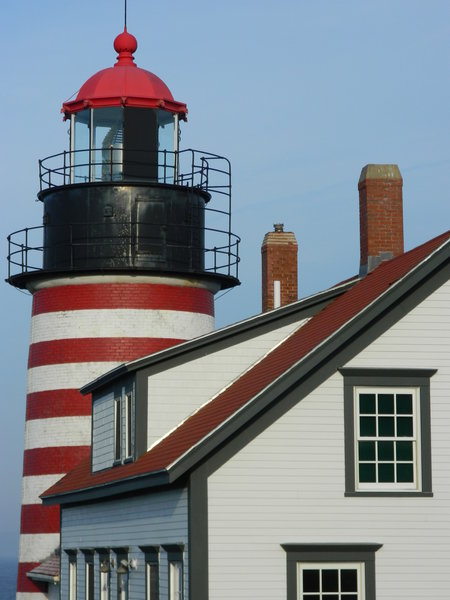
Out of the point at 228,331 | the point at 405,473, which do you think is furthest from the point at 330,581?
the point at 228,331

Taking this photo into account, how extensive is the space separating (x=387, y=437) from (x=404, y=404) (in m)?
0.55

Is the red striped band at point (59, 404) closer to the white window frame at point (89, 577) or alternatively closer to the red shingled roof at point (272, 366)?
the white window frame at point (89, 577)

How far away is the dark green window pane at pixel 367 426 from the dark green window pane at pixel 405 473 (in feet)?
2.06

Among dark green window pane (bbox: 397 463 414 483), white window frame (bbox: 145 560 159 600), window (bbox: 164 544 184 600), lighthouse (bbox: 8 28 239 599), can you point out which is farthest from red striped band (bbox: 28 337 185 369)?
dark green window pane (bbox: 397 463 414 483)

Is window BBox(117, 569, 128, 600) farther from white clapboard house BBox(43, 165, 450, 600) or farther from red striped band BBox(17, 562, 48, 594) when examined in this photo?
red striped band BBox(17, 562, 48, 594)

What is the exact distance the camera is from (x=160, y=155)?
32.8 m

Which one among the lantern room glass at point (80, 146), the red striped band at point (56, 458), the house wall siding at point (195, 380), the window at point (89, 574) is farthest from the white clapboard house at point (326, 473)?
the lantern room glass at point (80, 146)

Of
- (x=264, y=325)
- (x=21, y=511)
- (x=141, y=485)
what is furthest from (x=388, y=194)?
(x=21, y=511)

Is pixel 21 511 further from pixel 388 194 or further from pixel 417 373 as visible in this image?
pixel 417 373

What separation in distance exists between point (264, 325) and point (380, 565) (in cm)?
549

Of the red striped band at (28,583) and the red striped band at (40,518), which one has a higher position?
the red striped band at (40,518)

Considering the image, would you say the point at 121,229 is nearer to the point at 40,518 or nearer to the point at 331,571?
the point at 40,518

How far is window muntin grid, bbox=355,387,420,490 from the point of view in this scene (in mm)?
20750

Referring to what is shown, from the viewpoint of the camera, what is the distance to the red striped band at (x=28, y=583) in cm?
3142
